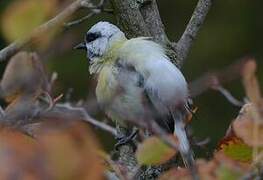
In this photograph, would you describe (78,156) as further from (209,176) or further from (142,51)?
(142,51)

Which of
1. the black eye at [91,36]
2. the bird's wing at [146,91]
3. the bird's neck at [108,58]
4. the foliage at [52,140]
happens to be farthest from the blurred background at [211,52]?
the foliage at [52,140]

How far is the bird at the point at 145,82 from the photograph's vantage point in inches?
86.4

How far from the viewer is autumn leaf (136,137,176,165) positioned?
117 centimetres

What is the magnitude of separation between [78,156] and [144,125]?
0.32m

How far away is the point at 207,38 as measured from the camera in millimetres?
6082

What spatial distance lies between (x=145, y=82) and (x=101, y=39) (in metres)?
0.51

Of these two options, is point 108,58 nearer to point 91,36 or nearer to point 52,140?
point 91,36

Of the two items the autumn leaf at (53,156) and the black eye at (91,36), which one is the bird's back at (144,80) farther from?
the autumn leaf at (53,156)

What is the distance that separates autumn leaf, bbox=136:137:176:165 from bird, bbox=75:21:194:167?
83 cm

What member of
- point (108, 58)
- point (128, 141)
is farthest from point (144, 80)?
point (108, 58)

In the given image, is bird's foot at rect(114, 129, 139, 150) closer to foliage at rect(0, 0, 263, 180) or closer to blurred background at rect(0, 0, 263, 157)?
foliage at rect(0, 0, 263, 180)

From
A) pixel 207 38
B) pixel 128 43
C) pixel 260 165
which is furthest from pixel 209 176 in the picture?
pixel 207 38

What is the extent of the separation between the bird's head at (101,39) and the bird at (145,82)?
0.02 meters

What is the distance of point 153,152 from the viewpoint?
1.18m
